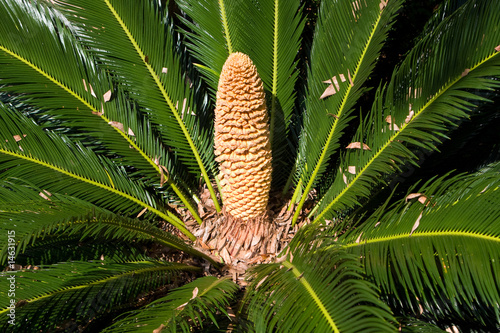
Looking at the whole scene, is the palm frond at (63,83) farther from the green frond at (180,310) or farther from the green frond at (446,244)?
the green frond at (446,244)

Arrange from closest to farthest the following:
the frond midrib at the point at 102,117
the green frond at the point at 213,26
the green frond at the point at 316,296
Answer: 1. the green frond at the point at 316,296
2. the frond midrib at the point at 102,117
3. the green frond at the point at 213,26

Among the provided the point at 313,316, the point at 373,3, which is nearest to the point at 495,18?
the point at 373,3

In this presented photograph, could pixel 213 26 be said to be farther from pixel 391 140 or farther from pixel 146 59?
pixel 391 140

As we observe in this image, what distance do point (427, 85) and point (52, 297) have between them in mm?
1952

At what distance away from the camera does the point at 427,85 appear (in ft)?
6.42

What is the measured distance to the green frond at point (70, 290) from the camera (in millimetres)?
1575

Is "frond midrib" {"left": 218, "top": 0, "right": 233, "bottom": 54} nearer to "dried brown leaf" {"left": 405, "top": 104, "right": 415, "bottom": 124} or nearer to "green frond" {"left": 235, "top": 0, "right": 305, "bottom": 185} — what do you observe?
"green frond" {"left": 235, "top": 0, "right": 305, "bottom": 185}

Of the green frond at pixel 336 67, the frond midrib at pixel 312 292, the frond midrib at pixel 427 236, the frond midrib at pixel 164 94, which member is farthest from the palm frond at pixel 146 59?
the frond midrib at pixel 427 236

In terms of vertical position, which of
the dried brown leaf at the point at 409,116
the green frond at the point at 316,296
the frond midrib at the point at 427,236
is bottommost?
the green frond at the point at 316,296

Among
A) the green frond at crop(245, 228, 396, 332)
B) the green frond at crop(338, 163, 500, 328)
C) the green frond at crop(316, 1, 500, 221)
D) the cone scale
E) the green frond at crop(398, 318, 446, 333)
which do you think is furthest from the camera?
the cone scale

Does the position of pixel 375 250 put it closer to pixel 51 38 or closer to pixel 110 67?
pixel 110 67

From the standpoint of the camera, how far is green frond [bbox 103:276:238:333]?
4.57 ft

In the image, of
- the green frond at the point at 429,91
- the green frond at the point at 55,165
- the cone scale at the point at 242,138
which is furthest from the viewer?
the green frond at the point at 55,165

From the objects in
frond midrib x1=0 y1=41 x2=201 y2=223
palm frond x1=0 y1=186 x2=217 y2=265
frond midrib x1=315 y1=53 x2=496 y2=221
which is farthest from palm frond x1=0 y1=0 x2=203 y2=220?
frond midrib x1=315 y1=53 x2=496 y2=221
